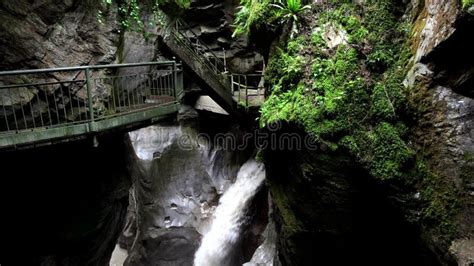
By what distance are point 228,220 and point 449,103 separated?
9353 millimetres

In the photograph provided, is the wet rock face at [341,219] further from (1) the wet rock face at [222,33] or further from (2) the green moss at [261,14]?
(1) the wet rock face at [222,33]

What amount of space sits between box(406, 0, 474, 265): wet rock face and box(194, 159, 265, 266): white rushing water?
8.45m

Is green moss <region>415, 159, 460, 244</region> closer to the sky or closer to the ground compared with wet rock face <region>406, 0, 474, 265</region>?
closer to the ground

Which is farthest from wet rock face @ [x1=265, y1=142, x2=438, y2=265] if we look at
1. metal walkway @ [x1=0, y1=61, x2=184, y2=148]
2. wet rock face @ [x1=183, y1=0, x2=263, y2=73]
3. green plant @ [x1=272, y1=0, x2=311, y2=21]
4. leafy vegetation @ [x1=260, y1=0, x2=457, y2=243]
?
wet rock face @ [x1=183, y1=0, x2=263, y2=73]

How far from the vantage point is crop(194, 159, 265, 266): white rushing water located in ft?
38.7

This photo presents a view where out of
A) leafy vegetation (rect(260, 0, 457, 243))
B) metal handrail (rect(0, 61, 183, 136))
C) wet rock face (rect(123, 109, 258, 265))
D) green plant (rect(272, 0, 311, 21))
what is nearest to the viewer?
leafy vegetation (rect(260, 0, 457, 243))

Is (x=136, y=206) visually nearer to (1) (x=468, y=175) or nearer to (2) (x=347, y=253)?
(2) (x=347, y=253)

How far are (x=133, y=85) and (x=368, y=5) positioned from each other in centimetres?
505

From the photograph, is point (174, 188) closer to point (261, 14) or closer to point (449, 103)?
point (261, 14)

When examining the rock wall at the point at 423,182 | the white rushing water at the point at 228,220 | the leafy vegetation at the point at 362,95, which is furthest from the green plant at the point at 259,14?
the white rushing water at the point at 228,220

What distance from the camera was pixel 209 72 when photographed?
35.2 ft

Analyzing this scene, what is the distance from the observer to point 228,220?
40.4 ft

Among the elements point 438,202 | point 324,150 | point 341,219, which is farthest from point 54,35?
point 438,202

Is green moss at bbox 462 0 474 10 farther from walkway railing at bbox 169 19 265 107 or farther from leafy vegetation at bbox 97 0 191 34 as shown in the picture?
walkway railing at bbox 169 19 265 107
